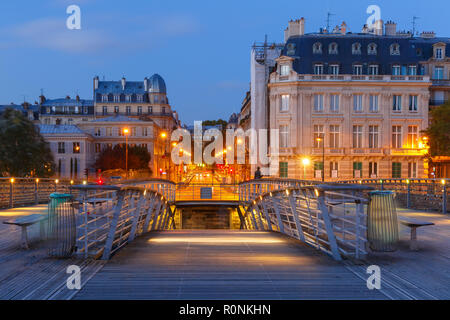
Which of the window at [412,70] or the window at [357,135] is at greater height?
the window at [412,70]

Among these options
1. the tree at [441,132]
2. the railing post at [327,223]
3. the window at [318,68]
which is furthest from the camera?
the window at [318,68]

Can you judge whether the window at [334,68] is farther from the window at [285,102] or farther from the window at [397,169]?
the window at [397,169]

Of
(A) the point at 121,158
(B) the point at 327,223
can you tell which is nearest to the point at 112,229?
(B) the point at 327,223

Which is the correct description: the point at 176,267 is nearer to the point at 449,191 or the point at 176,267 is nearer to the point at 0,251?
the point at 0,251

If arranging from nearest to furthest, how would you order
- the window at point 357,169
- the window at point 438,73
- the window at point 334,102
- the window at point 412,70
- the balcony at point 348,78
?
the window at point 357,169 < the balcony at point 348,78 < the window at point 334,102 < the window at point 412,70 < the window at point 438,73

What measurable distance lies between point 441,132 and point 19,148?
3850 centimetres

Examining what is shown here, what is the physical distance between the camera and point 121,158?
8369 centimetres

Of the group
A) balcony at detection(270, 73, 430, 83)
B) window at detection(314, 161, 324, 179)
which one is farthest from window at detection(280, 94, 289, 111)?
window at detection(314, 161, 324, 179)

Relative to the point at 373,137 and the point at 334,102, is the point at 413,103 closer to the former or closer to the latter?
the point at 373,137

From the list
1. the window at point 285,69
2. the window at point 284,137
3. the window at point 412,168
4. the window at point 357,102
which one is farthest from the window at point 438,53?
the window at point 284,137

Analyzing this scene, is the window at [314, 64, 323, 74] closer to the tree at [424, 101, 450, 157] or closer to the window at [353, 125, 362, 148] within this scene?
the window at [353, 125, 362, 148]

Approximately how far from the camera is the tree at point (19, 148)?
44.7 metres

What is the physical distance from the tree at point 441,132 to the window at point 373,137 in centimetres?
735

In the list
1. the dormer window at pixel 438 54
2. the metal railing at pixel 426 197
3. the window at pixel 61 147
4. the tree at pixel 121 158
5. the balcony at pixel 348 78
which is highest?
the dormer window at pixel 438 54
